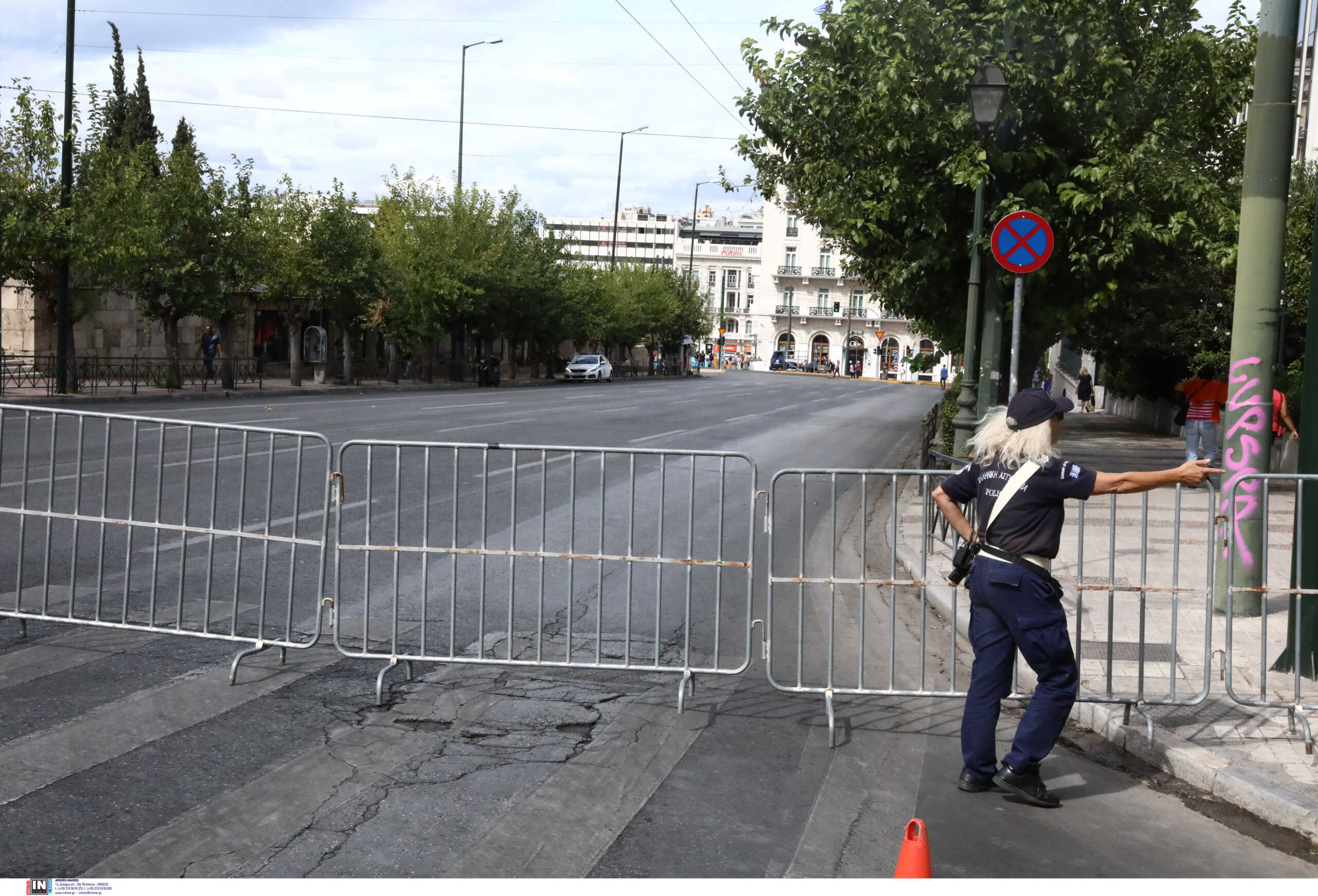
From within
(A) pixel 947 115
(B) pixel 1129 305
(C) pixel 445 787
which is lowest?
(C) pixel 445 787

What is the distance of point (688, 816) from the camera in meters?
4.77

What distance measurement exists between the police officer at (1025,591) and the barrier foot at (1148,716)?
78 cm

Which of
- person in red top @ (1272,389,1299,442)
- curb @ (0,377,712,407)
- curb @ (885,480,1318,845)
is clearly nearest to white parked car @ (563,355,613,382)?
curb @ (0,377,712,407)

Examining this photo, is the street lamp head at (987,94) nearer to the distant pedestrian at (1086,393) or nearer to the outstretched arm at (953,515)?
the outstretched arm at (953,515)

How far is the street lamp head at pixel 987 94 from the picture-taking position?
12.8 meters

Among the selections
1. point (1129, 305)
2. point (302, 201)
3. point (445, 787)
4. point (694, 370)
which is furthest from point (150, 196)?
point (694, 370)

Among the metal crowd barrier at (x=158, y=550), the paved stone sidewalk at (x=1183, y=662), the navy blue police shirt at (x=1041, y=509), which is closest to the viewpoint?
the navy blue police shirt at (x=1041, y=509)

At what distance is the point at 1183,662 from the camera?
7.23m

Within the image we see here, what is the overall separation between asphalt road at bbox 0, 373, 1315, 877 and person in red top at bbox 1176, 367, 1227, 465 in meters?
9.36

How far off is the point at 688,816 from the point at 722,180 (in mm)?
19412

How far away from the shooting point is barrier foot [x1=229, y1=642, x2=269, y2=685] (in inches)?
250

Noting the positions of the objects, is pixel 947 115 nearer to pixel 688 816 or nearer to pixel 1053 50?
pixel 1053 50

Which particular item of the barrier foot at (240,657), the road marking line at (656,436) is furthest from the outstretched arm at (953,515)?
the road marking line at (656,436)

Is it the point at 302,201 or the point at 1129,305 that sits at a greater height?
the point at 302,201
